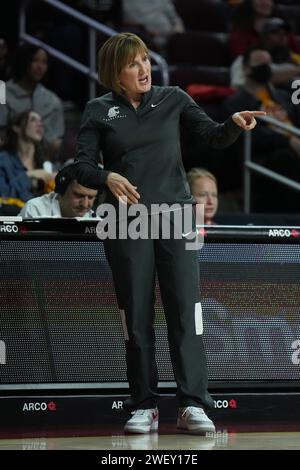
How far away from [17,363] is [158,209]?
105cm

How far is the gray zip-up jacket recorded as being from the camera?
5.16 m

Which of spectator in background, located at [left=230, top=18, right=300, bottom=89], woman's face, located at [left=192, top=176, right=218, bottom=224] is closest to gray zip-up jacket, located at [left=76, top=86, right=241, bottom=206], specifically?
woman's face, located at [left=192, top=176, right=218, bottom=224]

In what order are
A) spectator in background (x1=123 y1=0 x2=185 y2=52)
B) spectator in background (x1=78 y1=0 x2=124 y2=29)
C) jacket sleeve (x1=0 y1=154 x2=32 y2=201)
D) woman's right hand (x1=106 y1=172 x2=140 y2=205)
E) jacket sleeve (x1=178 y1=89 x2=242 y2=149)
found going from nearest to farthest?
woman's right hand (x1=106 y1=172 x2=140 y2=205), jacket sleeve (x1=178 y1=89 x2=242 y2=149), jacket sleeve (x1=0 y1=154 x2=32 y2=201), spectator in background (x1=78 y1=0 x2=124 y2=29), spectator in background (x1=123 y1=0 x2=185 y2=52)

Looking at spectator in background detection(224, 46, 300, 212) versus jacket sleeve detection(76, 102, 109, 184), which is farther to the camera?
spectator in background detection(224, 46, 300, 212)

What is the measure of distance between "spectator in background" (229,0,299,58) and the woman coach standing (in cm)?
606

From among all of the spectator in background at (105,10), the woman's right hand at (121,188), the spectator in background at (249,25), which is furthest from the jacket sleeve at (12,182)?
the spectator in background at (249,25)

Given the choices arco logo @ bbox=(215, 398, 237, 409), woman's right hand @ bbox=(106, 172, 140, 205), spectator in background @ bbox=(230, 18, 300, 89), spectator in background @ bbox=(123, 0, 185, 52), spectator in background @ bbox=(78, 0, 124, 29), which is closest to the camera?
woman's right hand @ bbox=(106, 172, 140, 205)

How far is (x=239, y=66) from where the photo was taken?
33.6ft

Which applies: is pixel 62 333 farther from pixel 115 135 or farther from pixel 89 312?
pixel 115 135

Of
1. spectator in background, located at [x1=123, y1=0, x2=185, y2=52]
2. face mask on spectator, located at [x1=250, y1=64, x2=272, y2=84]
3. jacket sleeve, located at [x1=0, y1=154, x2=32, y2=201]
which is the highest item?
spectator in background, located at [x1=123, y1=0, x2=185, y2=52]

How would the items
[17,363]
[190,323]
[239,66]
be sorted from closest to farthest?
[190,323], [17,363], [239,66]

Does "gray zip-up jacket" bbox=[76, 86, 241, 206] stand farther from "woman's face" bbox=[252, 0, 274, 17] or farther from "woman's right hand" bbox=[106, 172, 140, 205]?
"woman's face" bbox=[252, 0, 274, 17]

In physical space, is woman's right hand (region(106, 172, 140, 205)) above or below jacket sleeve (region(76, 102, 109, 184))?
below
